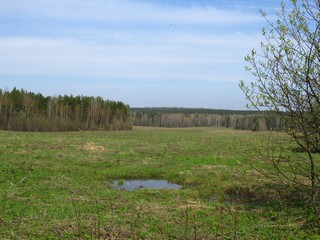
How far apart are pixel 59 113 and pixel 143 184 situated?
191 feet

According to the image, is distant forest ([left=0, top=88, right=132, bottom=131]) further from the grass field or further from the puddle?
the puddle

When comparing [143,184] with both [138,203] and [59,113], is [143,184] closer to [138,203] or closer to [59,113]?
[138,203]

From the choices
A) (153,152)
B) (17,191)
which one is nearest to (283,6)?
(17,191)

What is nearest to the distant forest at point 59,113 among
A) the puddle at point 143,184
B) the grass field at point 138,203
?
the grass field at point 138,203

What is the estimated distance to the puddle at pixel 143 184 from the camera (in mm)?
15117

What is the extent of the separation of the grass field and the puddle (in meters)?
0.43

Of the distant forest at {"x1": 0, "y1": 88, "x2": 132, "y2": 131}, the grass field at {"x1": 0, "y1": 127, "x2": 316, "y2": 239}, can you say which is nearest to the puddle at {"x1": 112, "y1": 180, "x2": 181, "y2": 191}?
the grass field at {"x1": 0, "y1": 127, "x2": 316, "y2": 239}

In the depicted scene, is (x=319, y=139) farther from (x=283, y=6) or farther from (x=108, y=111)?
(x=108, y=111)

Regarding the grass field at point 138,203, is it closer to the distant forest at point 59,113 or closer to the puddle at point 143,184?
the puddle at point 143,184

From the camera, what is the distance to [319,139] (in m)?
8.33

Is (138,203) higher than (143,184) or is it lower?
higher

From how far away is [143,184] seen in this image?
16062mm

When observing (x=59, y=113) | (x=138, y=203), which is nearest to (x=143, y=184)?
(x=138, y=203)

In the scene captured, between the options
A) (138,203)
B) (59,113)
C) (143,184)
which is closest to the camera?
(138,203)
